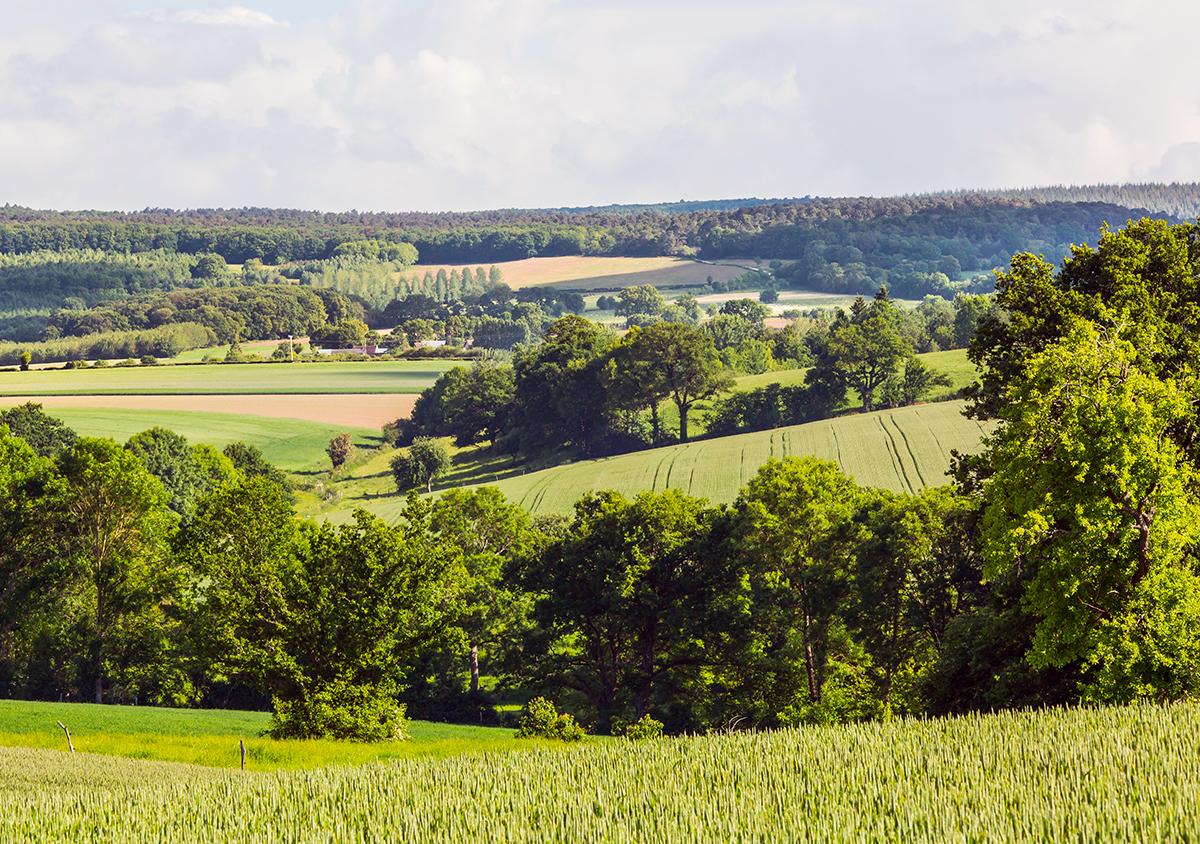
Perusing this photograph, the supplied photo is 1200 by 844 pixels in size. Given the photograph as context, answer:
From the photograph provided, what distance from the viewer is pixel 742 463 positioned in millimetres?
118750

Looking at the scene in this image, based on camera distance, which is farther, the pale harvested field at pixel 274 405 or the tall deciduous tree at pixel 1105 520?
the pale harvested field at pixel 274 405

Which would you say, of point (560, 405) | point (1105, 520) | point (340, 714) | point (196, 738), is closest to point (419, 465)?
point (560, 405)

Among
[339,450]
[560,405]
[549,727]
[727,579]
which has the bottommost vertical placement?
[339,450]

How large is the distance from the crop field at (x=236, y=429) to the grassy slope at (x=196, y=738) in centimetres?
9016

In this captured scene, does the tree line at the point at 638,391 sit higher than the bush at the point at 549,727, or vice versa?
the tree line at the point at 638,391

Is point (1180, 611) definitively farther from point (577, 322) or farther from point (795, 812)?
point (577, 322)

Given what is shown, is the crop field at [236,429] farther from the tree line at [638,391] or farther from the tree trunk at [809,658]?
the tree trunk at [809,658]

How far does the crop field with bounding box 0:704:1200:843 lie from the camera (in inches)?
707

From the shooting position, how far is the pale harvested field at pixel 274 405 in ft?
529

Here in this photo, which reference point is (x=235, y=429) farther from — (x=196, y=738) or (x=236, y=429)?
(x=196, y=738)

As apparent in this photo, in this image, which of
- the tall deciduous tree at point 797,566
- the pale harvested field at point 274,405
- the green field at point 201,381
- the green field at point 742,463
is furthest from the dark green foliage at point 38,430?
the tall deciduous tree at point 797,566

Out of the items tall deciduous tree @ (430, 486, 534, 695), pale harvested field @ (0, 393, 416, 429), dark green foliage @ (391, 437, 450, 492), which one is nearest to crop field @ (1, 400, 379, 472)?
pale harvested field @ (0, 393, 416, 429)

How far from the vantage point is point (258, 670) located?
4497cm

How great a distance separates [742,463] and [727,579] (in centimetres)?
4889
